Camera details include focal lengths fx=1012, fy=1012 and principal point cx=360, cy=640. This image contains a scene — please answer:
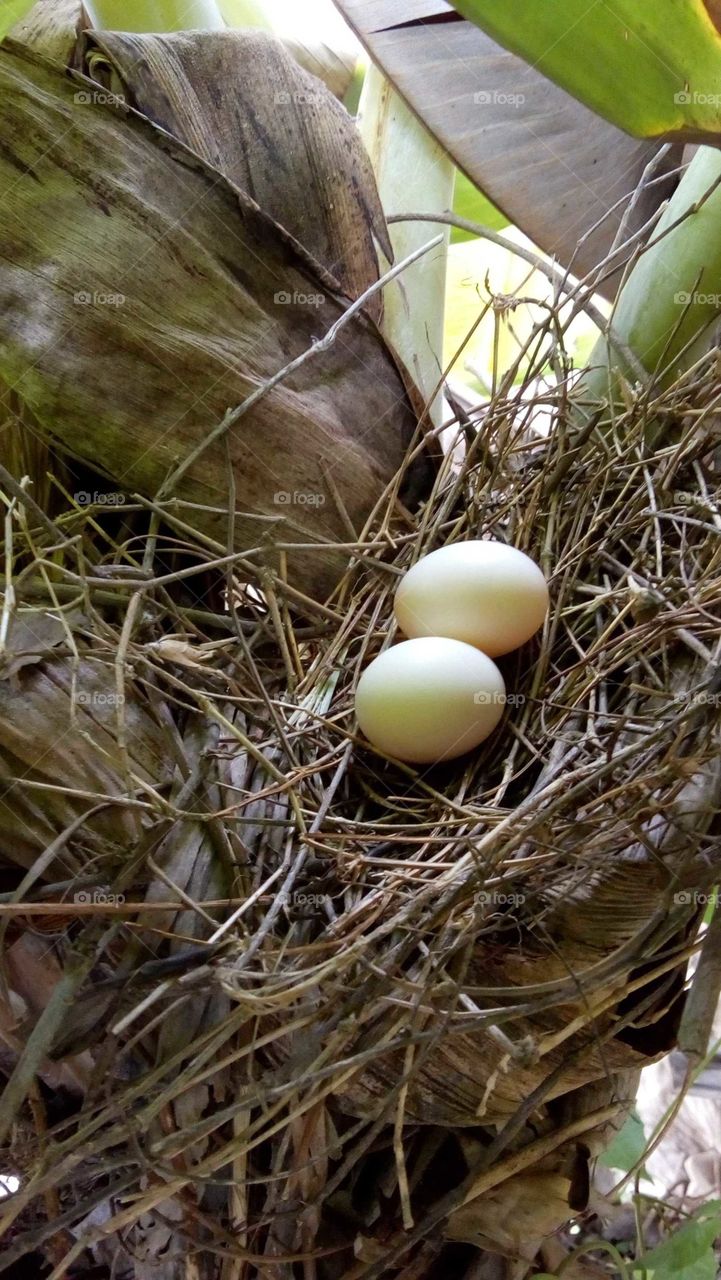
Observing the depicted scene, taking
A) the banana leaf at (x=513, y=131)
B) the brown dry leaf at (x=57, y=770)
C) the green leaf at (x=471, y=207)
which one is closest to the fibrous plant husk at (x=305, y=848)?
the brown dry leaf at (x=57, y=770)

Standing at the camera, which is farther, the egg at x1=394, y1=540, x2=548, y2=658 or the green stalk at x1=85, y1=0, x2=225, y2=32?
the green stalk at x1=85, y1=0, x2=225, y2=32

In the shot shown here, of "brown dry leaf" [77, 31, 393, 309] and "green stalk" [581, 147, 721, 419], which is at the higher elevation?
"brown dry leaf" [77, 31, 393, 309]

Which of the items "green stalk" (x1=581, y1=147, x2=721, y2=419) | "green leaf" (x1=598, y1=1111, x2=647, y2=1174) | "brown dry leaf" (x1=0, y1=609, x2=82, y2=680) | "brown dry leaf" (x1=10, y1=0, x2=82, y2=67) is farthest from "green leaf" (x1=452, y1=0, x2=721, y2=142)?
"green leaf" (x1=598, y1=1111, x2=647, y2=1174)

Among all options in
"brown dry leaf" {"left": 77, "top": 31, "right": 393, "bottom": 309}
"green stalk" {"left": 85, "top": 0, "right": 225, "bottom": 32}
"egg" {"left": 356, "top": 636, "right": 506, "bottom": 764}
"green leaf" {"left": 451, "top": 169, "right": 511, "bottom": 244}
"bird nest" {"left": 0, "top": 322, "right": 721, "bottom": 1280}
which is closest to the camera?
"bird nest" {"left": 0, "top": 322, "right": 721, "bottom": 1280}

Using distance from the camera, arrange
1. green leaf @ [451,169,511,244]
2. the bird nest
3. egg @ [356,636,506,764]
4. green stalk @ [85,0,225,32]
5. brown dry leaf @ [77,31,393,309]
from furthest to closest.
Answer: green leaf @ [451,169,511,244]
green stalk @ [85,0,225,32]
brown dry leaf @ [77,31,393,309]
egg @ [356,636,506,764]
the bird nest

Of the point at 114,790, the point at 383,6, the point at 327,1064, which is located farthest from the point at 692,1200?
the point at 383,6

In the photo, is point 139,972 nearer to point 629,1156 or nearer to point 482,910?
point 482,910

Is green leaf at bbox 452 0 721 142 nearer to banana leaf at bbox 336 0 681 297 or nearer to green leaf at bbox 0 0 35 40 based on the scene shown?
green leaf at bbox 0 0 35 40

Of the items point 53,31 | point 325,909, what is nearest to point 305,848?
point 325,909
